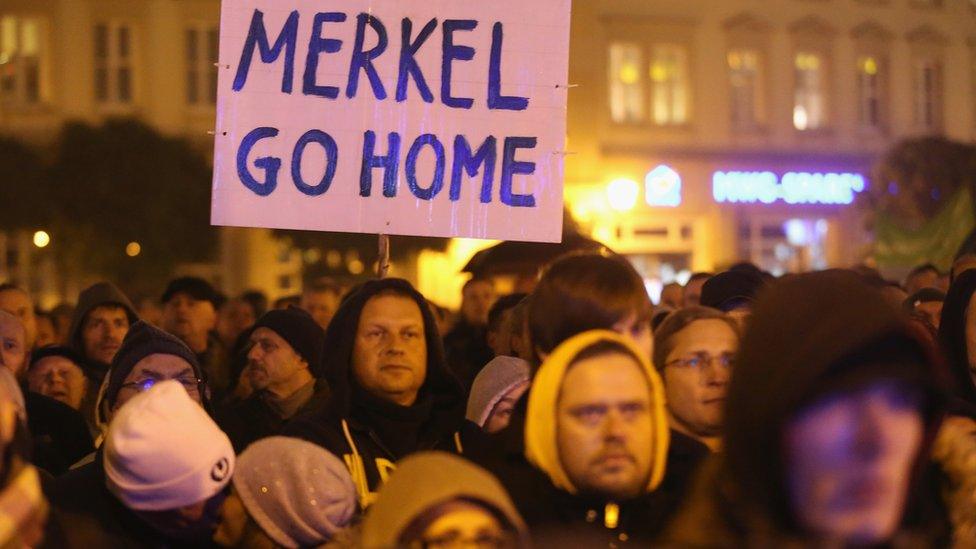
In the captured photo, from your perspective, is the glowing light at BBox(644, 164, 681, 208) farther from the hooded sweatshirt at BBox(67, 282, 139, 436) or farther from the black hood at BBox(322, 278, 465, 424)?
the black hood at BBox(322, 278, 465, 424)

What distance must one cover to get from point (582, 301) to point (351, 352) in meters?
1.23

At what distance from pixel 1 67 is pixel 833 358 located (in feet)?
89.6

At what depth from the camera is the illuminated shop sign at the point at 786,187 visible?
1175 inches

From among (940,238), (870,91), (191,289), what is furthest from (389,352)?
(870,91)

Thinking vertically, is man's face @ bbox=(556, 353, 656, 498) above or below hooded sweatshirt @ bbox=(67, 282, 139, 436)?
above

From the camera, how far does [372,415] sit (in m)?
4.28

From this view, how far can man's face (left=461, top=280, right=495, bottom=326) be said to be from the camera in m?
Answer: 9.15

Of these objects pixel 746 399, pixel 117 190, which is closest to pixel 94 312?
pixel 746 399

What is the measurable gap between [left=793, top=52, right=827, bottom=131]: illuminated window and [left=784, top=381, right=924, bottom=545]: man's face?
29.2 meters

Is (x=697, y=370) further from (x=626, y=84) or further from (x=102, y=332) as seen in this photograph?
(x=626, y=84)

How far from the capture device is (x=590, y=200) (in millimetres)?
27625

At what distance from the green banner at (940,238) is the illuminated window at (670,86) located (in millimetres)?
13440

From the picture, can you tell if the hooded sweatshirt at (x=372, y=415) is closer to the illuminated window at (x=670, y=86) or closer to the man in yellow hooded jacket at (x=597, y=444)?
the man in yellow hooded jacket at (x=597, y=444)

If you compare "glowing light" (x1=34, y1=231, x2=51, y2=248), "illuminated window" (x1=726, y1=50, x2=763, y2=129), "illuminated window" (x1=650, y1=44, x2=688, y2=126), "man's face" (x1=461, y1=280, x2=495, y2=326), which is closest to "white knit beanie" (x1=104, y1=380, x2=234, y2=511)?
"man's face" (x1=461, y1=280, x2=495, y2=326)
